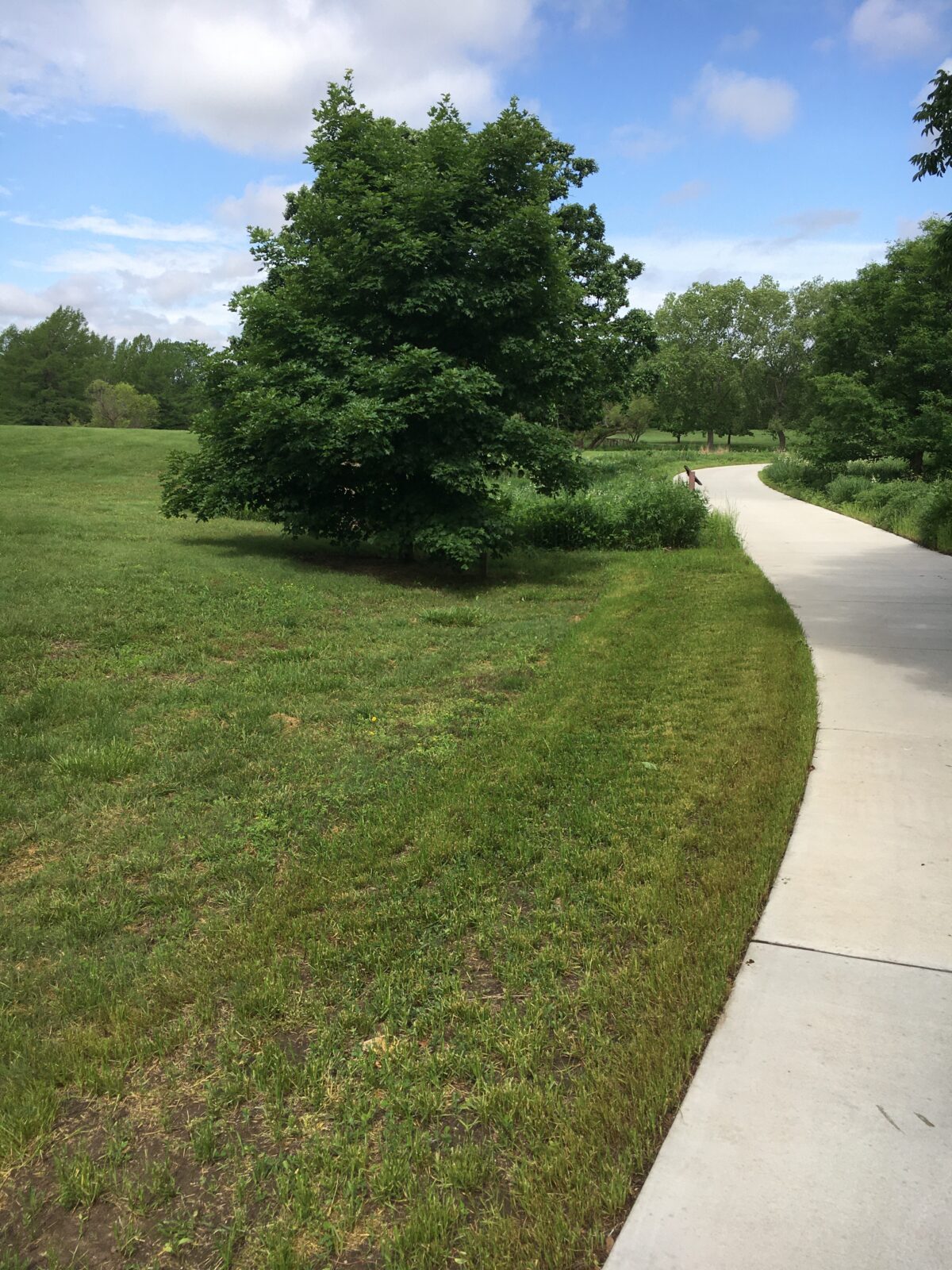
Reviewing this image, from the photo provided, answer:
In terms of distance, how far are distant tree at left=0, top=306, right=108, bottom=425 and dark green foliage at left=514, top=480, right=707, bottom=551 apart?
70.8m

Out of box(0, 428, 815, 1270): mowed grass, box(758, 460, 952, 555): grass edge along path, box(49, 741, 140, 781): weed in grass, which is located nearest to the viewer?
box(0, 428, 815, 1270): mowed grass

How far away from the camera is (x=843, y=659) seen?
266 inches

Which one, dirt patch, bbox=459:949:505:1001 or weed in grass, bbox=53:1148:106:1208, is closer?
weed in grass, bbox=53:1148:106:1208

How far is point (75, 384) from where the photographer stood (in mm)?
77500

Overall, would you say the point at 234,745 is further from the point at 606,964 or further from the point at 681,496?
the point at 681,496

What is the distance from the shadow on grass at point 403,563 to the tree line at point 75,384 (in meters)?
62.4

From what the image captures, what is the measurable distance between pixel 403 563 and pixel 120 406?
69517mm

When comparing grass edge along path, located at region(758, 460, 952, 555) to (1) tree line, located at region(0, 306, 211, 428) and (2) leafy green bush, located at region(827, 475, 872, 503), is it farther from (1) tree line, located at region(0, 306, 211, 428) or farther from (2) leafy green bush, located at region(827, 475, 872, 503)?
(1) tree line, located at region(0, 306, 211, 428)

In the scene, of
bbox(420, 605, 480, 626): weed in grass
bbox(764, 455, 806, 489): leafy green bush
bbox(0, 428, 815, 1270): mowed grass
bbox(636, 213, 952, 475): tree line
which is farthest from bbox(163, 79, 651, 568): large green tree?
bbox(764, 455, 806, 489): leafy green bush

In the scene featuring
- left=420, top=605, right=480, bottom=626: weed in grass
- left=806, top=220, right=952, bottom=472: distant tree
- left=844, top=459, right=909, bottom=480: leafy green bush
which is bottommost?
left=420, top=605, right=480, bottom=626: weed in grass

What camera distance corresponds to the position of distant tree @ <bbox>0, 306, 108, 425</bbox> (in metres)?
74.0

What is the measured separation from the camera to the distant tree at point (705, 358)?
63.1m

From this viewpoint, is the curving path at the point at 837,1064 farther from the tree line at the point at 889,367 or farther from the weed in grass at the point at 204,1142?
the tree line at the point at 889,367

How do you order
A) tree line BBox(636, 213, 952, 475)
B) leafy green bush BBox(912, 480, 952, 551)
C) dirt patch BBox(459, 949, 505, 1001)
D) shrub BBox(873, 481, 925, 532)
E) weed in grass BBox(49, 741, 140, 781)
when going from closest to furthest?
dirt patch BBox(459, 949, 505, 1001), weed in grass BBox(49, 741, 140, 781), leafy green bush BBox(912, 480, 952, 551), shrub BBox(873, 481, 925, 532), tree line BBox(636, 213, 952, 475)
